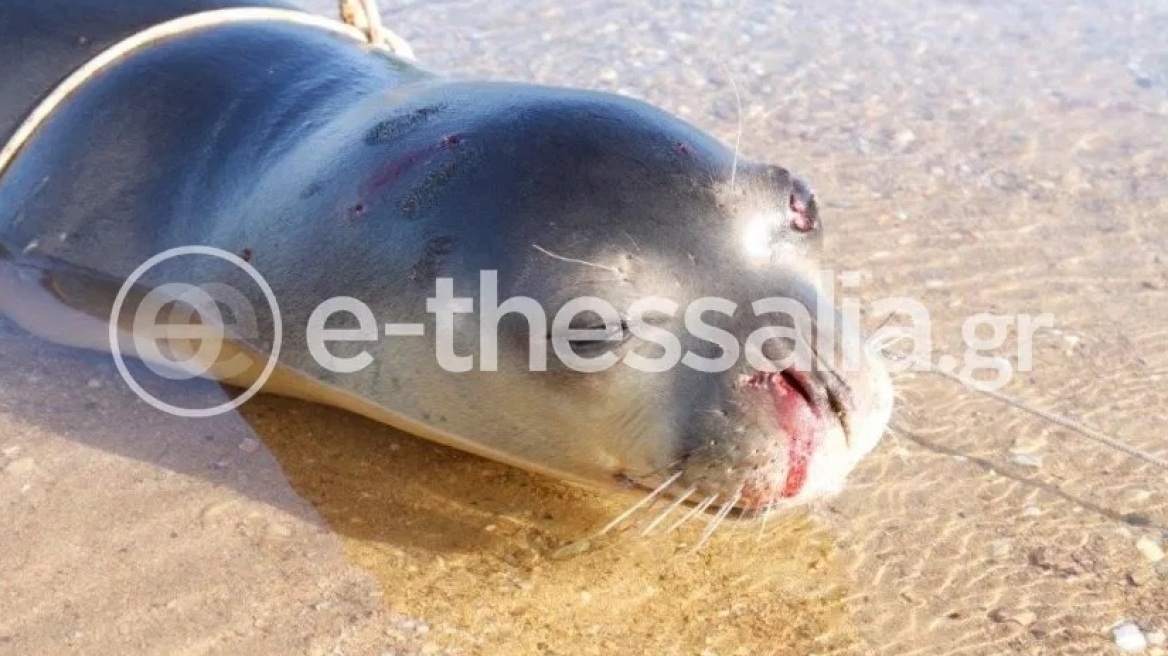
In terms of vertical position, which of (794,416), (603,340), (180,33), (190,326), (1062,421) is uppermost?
(180,33)

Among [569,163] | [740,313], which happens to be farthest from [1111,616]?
[569,163]

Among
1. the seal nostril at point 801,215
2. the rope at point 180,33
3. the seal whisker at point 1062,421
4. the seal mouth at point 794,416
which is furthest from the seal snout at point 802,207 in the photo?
the rope at point 180,33

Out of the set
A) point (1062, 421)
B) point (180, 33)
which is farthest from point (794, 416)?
point (180, 33)

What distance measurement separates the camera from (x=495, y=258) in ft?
10.1

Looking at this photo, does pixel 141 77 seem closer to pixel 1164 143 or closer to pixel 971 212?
pixel 971 212

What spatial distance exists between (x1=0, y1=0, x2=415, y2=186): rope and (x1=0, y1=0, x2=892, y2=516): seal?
23 centimetres

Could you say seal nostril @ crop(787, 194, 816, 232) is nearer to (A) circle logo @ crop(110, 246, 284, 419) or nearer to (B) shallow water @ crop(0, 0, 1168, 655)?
(B) shallow water @ crop(0, 0, 1168, 655)

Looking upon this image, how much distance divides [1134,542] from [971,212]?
2.35 metres

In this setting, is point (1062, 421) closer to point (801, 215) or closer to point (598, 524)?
point (801, 215)

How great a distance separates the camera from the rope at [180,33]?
4.09 meters

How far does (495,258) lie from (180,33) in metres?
1.70

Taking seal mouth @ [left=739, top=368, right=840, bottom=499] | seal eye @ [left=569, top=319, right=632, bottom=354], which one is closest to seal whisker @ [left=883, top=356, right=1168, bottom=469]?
seal mouth @ [left=739, top=368, right=840, bottom=499]

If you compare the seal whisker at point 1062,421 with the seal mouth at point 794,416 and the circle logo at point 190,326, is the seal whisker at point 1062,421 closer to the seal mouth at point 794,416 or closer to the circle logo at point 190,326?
the seal mouth at point 794,416

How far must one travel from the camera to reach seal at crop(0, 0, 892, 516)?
9.75 feet
